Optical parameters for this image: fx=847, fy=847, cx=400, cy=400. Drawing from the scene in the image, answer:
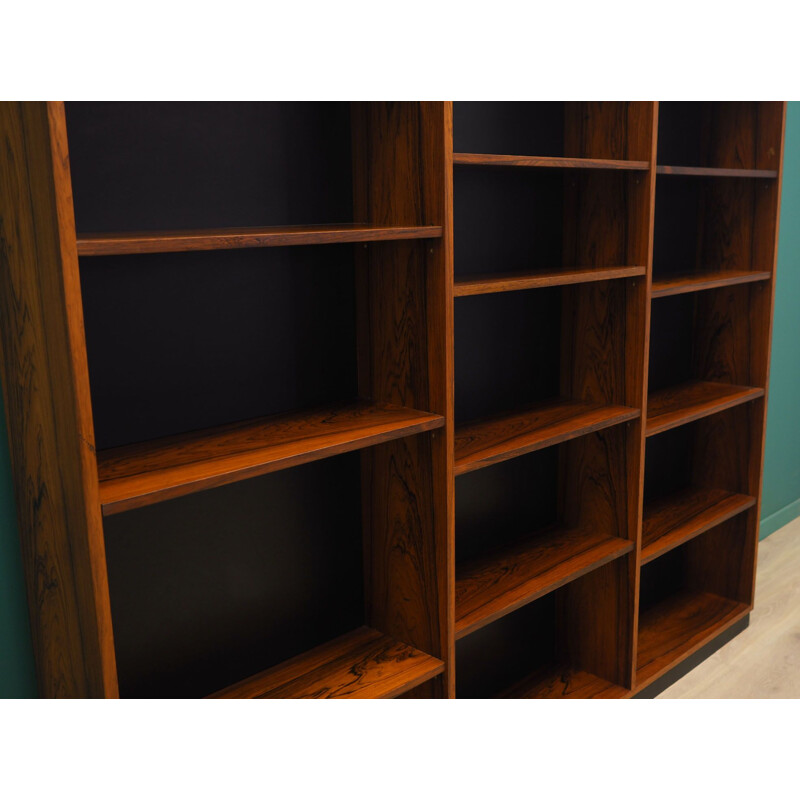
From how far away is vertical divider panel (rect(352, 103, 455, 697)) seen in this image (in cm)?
118

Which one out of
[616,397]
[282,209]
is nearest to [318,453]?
[282,209]

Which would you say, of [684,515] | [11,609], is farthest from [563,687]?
[11,609]

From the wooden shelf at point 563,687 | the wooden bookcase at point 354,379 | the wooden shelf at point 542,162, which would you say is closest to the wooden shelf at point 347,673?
the wooden bookcase at point 354,379

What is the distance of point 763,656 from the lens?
1925 millimetres

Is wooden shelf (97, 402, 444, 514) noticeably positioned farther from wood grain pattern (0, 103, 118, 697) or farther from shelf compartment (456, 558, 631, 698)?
shelf compartment (456, 558, 631, 698)

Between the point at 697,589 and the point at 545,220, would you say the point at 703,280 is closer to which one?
the point at 545,220

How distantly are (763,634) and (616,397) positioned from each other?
826mm

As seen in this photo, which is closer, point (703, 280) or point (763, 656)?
point (703, 280)

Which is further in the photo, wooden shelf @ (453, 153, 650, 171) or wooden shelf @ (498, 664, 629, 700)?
wooden shelf @ (498, 664, 629, 700)

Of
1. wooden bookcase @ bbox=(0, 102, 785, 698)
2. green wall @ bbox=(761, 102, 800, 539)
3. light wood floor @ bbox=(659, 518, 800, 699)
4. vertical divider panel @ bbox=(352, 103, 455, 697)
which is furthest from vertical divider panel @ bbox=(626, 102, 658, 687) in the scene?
green wall @ bbox=(761, 102, 800, 539)

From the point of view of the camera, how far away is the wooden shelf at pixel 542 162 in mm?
1193

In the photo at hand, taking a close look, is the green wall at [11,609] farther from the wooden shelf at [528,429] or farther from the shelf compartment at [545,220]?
the shelf compartment at [545,220]

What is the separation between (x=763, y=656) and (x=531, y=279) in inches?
45.6

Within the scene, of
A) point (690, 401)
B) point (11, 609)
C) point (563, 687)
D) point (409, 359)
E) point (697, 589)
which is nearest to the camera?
point (11, 609)
